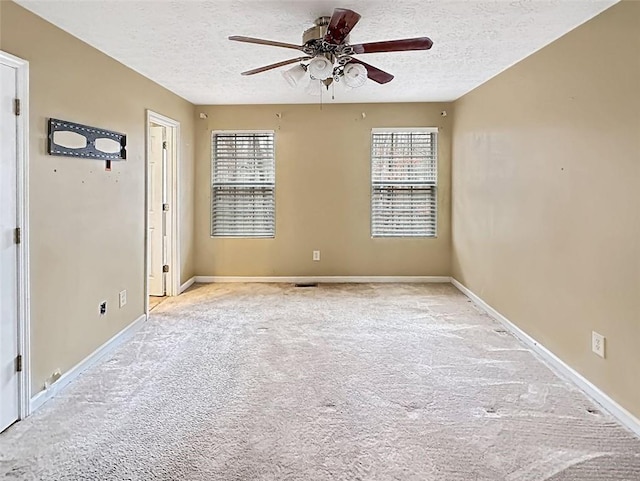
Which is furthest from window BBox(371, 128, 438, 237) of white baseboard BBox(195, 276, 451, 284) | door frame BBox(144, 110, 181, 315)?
door frame BBox(144, 110, 181, 315)

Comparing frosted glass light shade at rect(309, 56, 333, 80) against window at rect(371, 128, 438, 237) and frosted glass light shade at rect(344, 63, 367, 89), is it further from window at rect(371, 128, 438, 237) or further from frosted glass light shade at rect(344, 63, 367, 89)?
window at rect(371, 128, 438, 237)

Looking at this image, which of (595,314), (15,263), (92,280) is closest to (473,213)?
(595,314)

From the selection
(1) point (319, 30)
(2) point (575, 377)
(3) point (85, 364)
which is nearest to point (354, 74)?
(1) point (319, 30)

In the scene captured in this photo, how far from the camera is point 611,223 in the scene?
2498mm

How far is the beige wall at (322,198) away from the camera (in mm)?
5770

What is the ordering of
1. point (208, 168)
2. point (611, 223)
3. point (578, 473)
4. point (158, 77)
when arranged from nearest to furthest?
point (578, 473) < point (611, 223) < point (158, 77) < point (208, 168)

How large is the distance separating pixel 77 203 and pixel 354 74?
2083mm

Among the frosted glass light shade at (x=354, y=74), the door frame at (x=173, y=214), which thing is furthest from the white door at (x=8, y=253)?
the door frame at (x=173, y=214)

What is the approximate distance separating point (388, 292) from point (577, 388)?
274 cm

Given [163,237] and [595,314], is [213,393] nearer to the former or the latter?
[595,314]

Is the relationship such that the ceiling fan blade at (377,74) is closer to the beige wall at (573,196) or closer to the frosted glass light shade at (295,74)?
the frosted glass light shade at (295,74)

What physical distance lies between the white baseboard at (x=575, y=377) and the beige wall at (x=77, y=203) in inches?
131

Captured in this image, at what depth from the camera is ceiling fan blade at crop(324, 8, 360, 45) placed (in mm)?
2240

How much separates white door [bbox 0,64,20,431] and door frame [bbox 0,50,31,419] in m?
0.02
